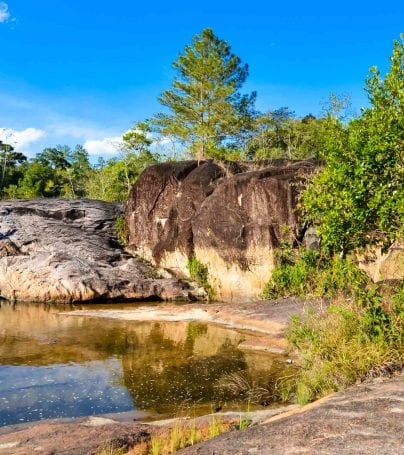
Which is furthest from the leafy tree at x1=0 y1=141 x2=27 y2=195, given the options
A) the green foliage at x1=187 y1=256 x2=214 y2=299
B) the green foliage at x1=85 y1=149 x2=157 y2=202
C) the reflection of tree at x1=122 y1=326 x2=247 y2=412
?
the reflection of tree at x1=122 y1=326 x2=247 y2=412

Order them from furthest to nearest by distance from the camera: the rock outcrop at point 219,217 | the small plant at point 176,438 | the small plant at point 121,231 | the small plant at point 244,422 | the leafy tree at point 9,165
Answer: the leafy tree at point 9,165 → the small plant at point 121,231 → the rock outcrop at point 219,217 → the small plant at point 244,422 → the small plant at point 176,438

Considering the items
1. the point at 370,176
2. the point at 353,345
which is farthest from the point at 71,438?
the point at 370,176

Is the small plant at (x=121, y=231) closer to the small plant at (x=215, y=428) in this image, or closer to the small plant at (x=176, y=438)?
the small plant at (x=215, y=428)

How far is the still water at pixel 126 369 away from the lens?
330 inches

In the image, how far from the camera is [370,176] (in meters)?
8.37

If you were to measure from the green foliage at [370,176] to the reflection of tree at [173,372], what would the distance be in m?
3.33

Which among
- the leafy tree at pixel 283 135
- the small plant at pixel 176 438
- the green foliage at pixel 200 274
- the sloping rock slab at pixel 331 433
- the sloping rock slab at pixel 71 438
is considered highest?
the leafy tree at pixel 283 135

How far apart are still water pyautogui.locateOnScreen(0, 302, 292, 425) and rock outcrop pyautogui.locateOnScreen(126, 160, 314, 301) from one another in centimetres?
476

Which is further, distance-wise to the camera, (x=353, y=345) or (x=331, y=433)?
(x=353, y=345)

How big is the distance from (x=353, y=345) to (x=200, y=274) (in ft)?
43.5

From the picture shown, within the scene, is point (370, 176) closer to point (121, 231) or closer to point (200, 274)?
point (200, 274)

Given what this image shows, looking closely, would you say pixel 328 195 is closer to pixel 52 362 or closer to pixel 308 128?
pixel 52 362

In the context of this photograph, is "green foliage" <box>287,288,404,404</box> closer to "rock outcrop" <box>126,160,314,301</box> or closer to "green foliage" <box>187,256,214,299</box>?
"rock outcrop" <box>126,160,314,301</box>

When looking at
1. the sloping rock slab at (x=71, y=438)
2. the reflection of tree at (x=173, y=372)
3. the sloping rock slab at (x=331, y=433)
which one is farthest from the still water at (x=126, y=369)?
the sloping rock slab at (x=331, y=433)
